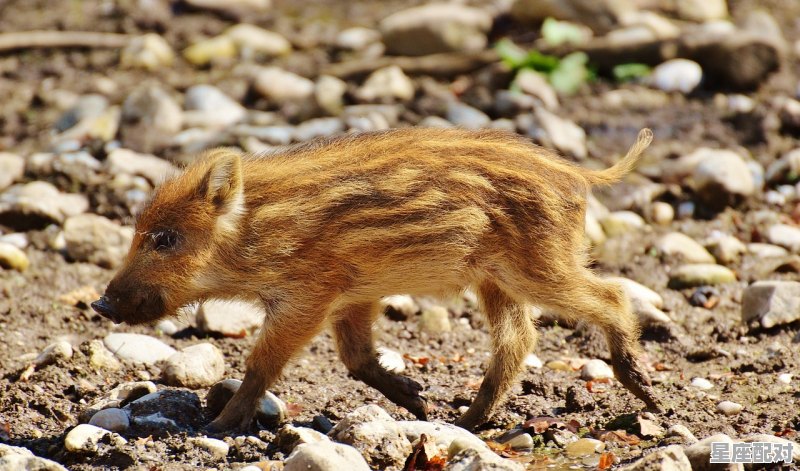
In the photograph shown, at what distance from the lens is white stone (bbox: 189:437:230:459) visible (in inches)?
201

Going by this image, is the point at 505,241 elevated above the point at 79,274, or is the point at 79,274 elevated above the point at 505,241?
the point at 505,241

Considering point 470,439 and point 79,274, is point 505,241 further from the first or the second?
point 79,274

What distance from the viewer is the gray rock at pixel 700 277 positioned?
7.79 m

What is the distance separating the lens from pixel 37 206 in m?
8.27

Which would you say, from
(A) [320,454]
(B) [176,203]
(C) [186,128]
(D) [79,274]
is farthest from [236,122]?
(A) [320,454]

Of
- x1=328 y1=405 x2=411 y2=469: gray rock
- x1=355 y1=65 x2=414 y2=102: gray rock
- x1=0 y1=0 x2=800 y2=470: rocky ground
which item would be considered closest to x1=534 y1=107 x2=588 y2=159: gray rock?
x1=0 y1=0 x2=800 y2=470: rocky ground

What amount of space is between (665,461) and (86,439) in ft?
8.49

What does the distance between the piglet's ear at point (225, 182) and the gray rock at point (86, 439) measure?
1.29 m

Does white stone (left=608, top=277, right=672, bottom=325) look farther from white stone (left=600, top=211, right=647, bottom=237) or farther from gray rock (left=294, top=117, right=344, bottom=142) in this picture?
gray rock (left=294, top=117, right=344, bottom=142)

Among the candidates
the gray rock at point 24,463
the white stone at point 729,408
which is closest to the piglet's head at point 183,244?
the gray rock at point 24,463

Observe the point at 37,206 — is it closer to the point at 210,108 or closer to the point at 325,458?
the point at 210,108

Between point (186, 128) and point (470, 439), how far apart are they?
18.7 feet

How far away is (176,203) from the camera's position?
5.82 metres

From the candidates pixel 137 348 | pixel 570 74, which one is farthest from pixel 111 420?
pixel 570 74
